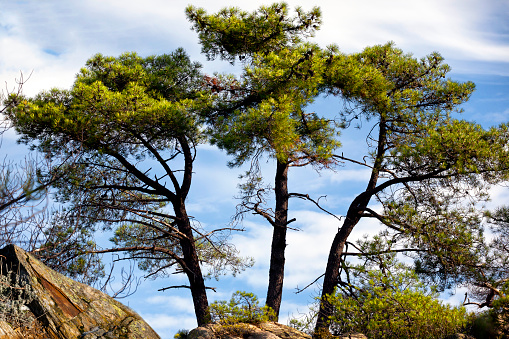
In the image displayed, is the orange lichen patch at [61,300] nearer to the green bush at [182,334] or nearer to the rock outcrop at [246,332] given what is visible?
the rock outcrop at [246,332]

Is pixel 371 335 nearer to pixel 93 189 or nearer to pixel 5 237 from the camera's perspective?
pixel 5 237

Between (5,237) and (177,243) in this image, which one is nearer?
(5,237)

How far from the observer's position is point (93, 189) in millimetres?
12797

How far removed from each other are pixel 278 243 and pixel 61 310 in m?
6.75

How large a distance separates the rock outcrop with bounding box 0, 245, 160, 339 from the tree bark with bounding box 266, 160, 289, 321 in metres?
5.06

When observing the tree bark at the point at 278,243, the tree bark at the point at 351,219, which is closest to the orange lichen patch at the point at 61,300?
the tree bark at the point at 278,243

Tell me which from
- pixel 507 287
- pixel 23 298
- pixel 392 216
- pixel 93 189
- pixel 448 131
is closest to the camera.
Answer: pixel 23 298

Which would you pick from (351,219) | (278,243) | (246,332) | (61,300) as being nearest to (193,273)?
(278,243)

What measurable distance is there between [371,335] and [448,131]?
4.84 m

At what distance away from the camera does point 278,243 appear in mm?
12906

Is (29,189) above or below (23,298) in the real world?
above

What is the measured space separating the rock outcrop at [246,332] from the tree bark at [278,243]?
3.64 meters

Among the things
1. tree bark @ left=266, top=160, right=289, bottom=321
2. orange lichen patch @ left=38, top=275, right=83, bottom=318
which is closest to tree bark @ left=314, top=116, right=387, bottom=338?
tree bark @ left=266, top=160, right=289, bottom=321

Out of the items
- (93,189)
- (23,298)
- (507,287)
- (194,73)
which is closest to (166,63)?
(194,73)
